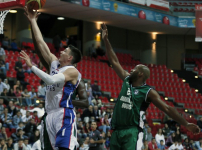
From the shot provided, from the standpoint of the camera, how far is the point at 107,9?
2308 cm

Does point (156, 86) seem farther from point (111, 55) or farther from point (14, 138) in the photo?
point (111, 55)

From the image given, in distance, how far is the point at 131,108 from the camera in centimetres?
582

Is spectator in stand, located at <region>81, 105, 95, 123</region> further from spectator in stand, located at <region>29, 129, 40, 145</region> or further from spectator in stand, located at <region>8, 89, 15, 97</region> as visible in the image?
spectator in stand, located at <region>29, 129, 40, 145</region>

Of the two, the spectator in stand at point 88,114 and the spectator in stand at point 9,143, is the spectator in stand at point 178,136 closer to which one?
the spectator in stand at point 88,114

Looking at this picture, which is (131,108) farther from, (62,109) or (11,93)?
(11,93)

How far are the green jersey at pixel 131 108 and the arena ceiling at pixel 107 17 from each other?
622 inches

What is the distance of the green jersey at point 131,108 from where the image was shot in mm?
5816

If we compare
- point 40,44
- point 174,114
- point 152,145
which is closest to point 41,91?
point 152,145

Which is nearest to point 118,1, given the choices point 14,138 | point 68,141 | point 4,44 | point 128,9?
point 128,9

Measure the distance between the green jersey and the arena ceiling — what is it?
1580 centimetres

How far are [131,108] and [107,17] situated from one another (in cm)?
1944

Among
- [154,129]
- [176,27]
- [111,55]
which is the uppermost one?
[176,27]

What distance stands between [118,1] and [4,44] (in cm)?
754

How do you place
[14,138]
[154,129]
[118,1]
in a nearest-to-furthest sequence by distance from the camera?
[14,138] → [154,129] → [118,1]
